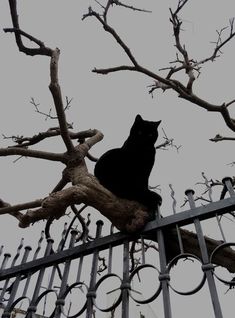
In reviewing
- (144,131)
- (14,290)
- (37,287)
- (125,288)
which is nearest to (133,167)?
(144,131)

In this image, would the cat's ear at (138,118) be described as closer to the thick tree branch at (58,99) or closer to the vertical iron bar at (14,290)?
the thick tree branch at (58,99)

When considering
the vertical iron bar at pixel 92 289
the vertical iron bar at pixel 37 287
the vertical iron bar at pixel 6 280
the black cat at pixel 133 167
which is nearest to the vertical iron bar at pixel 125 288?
the vertical iron bar at pixel 92 289

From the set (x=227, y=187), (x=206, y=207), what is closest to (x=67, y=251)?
(x=206, y=207)

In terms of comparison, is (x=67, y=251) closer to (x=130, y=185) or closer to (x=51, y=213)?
(x=51, y=213)

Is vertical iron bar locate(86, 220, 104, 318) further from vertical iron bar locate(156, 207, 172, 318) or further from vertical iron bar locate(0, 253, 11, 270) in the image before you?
vertical iron bar locate(0, 253, 11, 270)

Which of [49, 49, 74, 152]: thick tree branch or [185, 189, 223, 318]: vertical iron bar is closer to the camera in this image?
[185, 189, 223, 318]: vertical iron bar

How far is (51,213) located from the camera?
5.89 ft

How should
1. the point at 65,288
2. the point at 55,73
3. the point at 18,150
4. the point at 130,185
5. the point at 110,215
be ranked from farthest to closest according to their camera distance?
the point at 18,150 < the point at 55,73 < the point at 130,185 < the point at 110,215 < the point at 65,288

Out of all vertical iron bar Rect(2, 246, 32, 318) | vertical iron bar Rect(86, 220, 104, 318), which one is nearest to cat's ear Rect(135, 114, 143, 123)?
vertical iron bar Rect(86, 220, 104, 318)

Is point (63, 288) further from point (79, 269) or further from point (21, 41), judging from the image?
point (21, 41)

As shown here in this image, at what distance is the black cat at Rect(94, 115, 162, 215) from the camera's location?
1858 millimetres

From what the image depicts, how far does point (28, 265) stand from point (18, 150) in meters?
1.02

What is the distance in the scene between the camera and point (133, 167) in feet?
6.63

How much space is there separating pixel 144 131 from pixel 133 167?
421 millimetres
